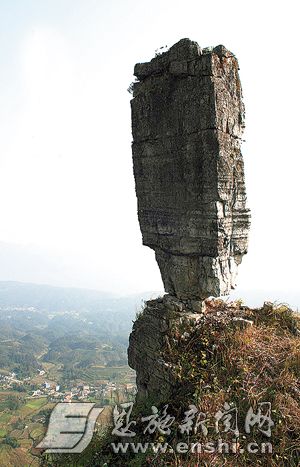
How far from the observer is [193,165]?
8.34 m

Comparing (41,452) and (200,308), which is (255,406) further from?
(41,452)

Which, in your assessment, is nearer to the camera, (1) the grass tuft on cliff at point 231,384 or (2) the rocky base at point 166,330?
(1) the grass tuft on cliff at point 231,384

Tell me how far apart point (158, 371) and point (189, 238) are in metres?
3.25

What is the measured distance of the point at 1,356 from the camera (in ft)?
527

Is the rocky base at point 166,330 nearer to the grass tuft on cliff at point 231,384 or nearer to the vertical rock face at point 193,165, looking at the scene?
the grass tuft on cliff at point 231,384

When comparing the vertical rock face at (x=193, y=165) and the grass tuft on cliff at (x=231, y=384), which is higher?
the vertical rock face at (x=193, y=165)

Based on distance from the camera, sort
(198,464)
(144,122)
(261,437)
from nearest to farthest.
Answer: (198,464) < (261,437) < (144,122)

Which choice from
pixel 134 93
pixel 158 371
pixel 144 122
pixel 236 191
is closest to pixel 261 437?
pixel 158 371

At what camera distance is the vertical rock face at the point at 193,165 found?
8.09 metres

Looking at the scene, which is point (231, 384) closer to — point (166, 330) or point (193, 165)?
point (166, 330)

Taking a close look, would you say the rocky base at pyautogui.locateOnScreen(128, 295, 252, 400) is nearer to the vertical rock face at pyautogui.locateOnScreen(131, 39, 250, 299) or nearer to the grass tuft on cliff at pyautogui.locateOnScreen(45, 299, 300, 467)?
the grass tuft on cliff at pyautogui.locateOnScreen(45, 299, 300, 467)

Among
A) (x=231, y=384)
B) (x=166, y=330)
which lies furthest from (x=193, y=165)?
(x=231, y=384)

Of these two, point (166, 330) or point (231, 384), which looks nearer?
point (231, 384)

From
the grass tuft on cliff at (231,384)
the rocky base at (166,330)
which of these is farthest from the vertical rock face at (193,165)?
the grass tuft on cliff at (231,384)
